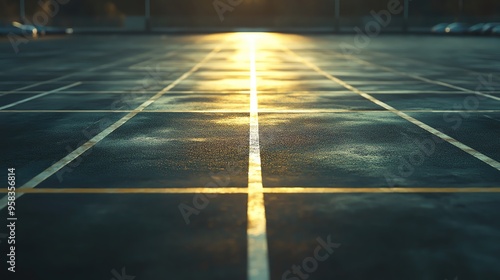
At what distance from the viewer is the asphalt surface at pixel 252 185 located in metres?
5.26

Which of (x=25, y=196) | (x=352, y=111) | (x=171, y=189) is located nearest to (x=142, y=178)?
(x=171, y=189)

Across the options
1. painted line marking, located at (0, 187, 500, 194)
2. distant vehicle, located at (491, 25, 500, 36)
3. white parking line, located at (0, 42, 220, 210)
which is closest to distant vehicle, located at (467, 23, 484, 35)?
distant vehicle, located at (491, 25, 500, 36)

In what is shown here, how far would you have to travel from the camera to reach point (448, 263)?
520 centimetres

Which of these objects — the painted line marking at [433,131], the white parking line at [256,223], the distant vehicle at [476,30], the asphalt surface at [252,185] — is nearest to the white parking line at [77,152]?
the asphalt surface at [252,185]

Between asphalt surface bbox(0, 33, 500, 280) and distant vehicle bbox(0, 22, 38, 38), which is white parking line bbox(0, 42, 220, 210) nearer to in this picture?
asphalt surface bbox(0, 33, 500, 280)

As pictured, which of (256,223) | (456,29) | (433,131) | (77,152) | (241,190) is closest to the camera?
(256,223)

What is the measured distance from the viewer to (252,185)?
765 cm

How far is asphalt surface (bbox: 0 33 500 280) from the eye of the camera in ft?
17.3

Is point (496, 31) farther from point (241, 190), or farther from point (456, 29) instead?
point (241, 190)

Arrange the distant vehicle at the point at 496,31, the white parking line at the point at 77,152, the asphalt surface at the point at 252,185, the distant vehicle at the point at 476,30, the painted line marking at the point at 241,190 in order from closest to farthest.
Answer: the asphalt surface at the point at 252,185, the painted line marking at the point at 241,190, the white parking line at the point at 77,152, the distant vehicle at the point at 496,31, the distant vehicle at the point at 476,30

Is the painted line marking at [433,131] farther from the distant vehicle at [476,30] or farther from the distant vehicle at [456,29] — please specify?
the distant vehicle at [456,29]

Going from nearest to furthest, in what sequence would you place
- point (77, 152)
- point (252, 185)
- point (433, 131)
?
point (252, 185) < point (77, 152) < point (433, 131)

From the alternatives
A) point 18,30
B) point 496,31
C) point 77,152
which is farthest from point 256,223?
point 496,31

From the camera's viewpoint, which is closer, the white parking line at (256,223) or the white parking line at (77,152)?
the white parking line at (256,223)
